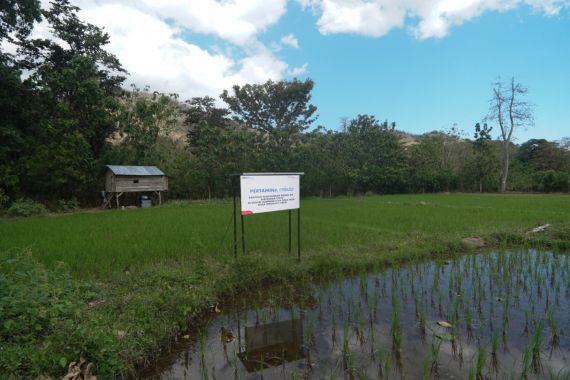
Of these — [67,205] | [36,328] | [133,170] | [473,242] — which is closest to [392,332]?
[36,328]

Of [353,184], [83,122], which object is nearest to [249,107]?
[353,184]

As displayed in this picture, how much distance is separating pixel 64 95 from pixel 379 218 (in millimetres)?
17619

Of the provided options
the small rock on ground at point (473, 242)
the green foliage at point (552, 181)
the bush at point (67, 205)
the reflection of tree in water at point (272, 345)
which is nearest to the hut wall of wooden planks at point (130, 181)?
the bush at point (67, 205)

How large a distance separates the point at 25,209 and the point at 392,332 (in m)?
16.2

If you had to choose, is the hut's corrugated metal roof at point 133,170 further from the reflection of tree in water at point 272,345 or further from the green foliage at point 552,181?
the green foliage at point 552,181

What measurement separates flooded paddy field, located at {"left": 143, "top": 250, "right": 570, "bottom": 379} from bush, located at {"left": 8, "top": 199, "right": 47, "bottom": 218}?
13831 mm

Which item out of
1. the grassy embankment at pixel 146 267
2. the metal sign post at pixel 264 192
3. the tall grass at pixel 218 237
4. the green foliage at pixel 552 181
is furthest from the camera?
the green foliage at pixel 552 181

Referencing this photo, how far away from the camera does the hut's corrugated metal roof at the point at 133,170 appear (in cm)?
1803

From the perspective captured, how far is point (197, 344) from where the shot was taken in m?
3.78

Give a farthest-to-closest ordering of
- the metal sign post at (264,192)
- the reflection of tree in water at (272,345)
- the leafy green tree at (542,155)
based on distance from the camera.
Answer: the leafy green tree at (542,155) < the metal sign post at (264,192) < the reflection of tree in water at (272,345)

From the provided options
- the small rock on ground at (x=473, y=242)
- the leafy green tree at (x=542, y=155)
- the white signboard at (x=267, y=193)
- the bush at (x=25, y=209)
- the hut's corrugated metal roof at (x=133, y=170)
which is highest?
the leafy green tree at (x=542, y=155)

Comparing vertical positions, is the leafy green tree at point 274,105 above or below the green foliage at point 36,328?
above

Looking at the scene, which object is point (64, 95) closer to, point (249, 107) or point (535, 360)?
point (249, 107)

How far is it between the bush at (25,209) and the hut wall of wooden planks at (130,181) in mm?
3538
